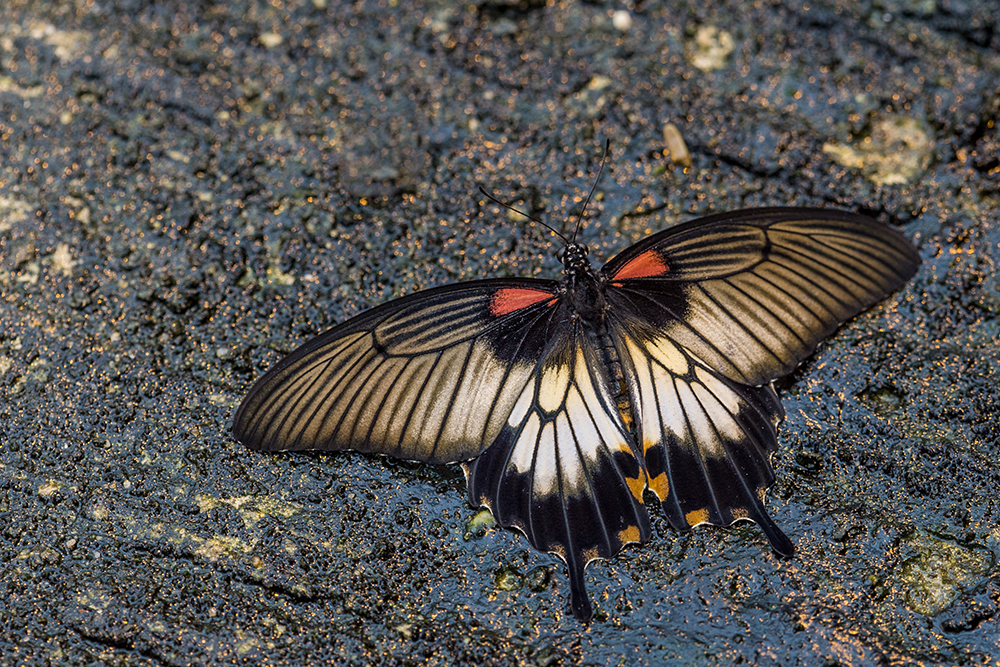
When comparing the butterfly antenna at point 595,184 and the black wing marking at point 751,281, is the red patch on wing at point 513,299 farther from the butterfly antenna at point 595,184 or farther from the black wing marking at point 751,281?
the butterfly antenna at point 595,184

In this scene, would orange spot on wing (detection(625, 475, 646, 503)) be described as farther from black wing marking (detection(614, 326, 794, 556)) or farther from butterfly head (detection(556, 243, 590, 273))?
butterfly head (detection(556, 243, 590, 273))

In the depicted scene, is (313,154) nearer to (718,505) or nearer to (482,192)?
(482,192)

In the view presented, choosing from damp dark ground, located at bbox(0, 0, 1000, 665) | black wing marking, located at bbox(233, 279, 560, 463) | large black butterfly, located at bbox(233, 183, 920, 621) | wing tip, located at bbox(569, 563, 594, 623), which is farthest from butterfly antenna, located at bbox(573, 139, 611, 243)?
wing tip, located at bbox(569, 563, 594, 623)

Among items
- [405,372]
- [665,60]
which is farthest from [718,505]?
[665,60]

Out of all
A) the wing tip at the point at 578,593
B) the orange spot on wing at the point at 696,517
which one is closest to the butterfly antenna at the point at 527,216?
the orange spot on wing at the point at 696,517

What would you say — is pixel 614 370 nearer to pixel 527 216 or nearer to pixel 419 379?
pixel 419 379
